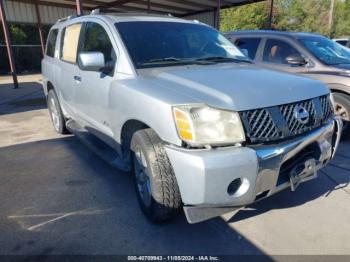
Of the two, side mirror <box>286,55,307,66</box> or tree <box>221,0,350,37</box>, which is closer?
side mirror <box>286,55,307,66</box>

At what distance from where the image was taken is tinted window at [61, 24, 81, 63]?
13.4ft

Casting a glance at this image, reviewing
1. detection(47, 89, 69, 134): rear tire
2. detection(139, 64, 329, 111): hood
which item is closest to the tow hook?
detection(139, 64, 329, 111): hood

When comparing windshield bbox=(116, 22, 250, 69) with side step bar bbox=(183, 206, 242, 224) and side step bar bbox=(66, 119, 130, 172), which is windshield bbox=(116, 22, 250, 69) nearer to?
side step bar bbox=(66, 119, 130, 172)

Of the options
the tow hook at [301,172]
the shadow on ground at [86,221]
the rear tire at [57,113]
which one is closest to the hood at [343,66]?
the tow hook at [301,172]

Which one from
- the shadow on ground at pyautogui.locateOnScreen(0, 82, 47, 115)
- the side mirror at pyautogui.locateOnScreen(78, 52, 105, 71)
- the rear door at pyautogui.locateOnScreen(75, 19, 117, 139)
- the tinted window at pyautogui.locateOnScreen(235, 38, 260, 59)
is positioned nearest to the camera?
the side mirror at pyautogui.locateOnScreen(78, 52, 105, 71)

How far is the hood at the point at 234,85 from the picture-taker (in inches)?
84.7

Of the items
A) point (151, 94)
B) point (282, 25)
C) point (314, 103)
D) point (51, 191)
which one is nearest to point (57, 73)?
point (51, 191)

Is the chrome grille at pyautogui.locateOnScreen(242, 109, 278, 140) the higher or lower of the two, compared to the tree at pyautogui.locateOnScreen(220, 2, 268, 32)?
lower

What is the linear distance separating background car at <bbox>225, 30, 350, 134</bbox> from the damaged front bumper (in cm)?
254

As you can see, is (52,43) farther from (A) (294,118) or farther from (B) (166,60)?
(A) (294,118)

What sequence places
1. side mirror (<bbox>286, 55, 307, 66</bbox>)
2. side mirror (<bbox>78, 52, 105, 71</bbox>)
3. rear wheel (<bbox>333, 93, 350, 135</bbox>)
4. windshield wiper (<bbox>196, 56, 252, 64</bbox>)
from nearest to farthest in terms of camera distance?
side mirror (<bbox>78, 52, 105, 71</bbox>) < windshield wiper (<bbox>196, 56, 252, 64</bbox>) < rear wheel (<bbox>333, 93, 350, 135</bbox>) < side mirror (<bbox>286, 55, 307, 66</bbox>)

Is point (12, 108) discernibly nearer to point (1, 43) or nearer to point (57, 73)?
point (57, 73)

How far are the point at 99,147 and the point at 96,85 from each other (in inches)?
32.9

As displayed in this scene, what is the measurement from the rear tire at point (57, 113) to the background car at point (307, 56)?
3.23m
